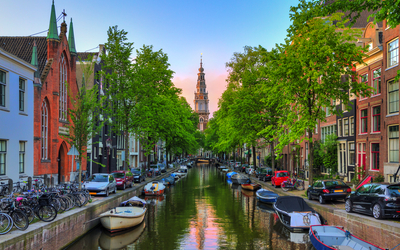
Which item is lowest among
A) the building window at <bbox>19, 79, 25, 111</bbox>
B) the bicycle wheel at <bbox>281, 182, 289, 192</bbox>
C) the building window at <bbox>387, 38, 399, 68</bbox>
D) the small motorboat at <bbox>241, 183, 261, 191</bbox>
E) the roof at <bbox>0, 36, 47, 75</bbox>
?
the small motorboat at <bbox>241, 183, 261, 191</bbox>

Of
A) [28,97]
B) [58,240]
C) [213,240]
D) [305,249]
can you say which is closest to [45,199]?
[58,240]

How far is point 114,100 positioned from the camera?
1551 inches

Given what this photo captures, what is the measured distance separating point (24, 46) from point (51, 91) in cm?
611

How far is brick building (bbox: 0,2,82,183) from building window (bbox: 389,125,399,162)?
25440 millimetres

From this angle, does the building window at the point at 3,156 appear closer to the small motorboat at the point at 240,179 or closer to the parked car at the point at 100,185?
the parked car at the point at 100,185

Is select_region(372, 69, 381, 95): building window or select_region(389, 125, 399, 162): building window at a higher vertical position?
select_region(372, 69, 381, 95): building window

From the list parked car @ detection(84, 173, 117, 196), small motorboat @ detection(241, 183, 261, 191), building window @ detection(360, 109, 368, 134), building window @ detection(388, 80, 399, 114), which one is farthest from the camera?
small motorboat @ detection(241, 183, 261, 191)

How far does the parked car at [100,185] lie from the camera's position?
84.2 feet

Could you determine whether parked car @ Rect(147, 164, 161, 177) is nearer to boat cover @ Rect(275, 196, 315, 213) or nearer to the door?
the door

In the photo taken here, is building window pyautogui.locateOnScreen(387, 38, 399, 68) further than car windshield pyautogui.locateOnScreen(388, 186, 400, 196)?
Yes

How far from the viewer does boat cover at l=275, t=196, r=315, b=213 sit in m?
20.7

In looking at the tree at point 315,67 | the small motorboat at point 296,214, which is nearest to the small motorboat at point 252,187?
the tree at point 315,67

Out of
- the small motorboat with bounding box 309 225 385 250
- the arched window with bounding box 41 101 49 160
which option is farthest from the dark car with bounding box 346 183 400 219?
the arched window with bounding box 41 101 49 160

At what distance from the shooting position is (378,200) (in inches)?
635
